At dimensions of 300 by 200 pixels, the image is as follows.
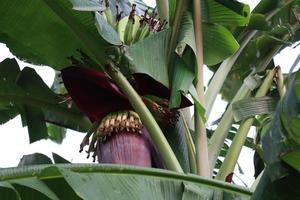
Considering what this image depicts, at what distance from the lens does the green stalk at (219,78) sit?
1.64m

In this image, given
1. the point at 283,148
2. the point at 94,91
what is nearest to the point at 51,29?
the point at 94,91

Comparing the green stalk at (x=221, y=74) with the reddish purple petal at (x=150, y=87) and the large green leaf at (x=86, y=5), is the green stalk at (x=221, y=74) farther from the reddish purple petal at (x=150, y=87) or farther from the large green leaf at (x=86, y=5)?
the large green leaf at (x=86, y=5)

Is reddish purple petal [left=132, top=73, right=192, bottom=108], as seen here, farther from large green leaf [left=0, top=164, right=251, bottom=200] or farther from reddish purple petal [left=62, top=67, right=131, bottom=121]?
large green leaf [left=0, top=164, right=251, bottom=200]

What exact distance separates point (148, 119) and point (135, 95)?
7 centimetres

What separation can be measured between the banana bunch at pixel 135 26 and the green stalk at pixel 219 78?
254mm

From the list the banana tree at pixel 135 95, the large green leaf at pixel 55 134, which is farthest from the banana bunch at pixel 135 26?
the large green leaf at pixel 55 134

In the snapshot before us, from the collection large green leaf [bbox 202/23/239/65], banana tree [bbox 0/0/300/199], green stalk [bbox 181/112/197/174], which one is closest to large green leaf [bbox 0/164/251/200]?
banana tree [bbox 0/0/300/199]

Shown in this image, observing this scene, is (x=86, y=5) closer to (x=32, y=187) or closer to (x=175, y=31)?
(x=175, y=31)

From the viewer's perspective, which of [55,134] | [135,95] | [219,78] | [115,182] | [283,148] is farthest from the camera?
[55,134]

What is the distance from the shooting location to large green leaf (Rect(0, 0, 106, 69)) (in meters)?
1.38

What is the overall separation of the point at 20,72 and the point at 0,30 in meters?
0.21

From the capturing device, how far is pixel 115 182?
Answer: 41.8 inches

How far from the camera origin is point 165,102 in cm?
149

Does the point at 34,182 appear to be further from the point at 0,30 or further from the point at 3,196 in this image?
the point at 0,30
